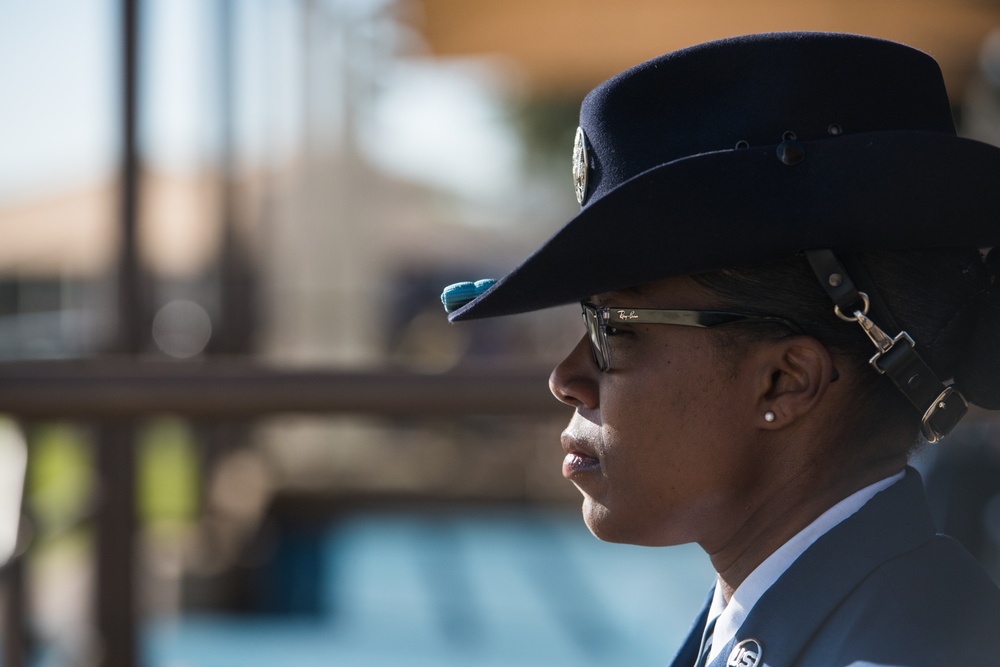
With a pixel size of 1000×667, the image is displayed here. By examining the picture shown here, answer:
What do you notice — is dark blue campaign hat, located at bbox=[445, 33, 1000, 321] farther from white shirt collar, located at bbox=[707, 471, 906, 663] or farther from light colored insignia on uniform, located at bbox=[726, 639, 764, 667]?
light colored insignia on uniform, located at bbox=[726, 639, 764, 667]

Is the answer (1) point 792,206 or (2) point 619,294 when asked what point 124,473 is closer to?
(2) point 619,294

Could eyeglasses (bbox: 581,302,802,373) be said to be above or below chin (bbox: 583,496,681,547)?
above

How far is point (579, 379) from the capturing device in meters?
1.32

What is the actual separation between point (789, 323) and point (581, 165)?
329mm

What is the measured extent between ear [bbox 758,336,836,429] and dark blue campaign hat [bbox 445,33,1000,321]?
11cm

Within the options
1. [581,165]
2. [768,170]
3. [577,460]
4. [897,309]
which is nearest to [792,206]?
[768,170]

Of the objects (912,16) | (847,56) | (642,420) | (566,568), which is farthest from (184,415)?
(566,568)

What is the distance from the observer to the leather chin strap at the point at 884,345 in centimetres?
113

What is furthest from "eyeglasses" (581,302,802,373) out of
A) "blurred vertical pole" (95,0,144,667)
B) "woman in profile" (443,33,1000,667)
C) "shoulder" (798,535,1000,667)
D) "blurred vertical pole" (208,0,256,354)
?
"blurred vertical pole" (208,0,256,354)

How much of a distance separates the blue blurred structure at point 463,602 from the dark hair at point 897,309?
3608 millimetres

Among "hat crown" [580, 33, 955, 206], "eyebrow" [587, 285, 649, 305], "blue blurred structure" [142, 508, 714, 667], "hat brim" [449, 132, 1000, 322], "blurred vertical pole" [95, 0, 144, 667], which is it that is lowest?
"blue blurred structure" [142, 508, 714, 667]

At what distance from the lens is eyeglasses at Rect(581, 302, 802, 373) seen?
3.93ft

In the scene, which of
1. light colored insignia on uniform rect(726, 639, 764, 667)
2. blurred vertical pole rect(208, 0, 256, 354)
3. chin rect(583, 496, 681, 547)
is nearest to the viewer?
light colored insignia on uniform rect(726, 639, 764, 667)

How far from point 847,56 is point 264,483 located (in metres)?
6.43
